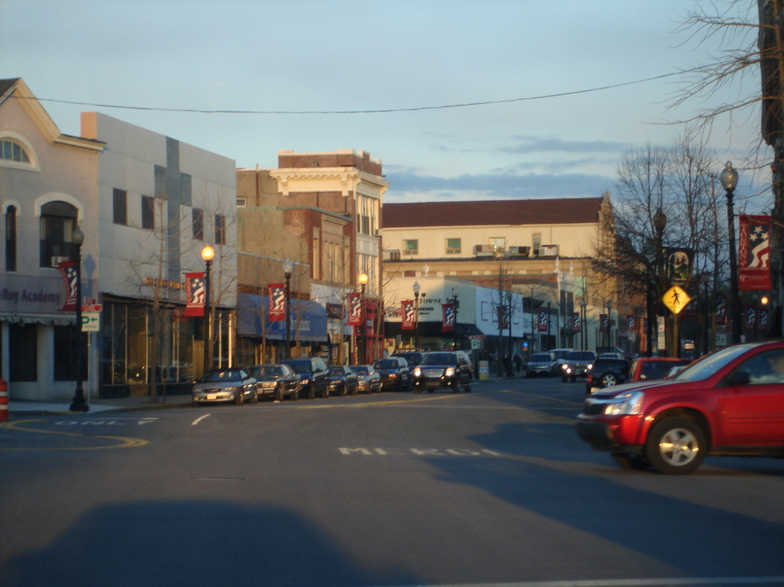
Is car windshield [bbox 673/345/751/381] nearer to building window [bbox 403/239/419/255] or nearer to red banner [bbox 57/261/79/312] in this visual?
red banner [bbox 57/261/79/312]

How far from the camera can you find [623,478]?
12734mm

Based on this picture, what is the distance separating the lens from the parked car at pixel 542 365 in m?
68.1

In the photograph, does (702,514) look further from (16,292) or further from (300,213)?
(300,213)

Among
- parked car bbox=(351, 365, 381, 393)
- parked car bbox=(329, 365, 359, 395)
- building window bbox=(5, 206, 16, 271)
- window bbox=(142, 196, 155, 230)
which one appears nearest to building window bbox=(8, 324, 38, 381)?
building window bbox=(5, 206, 16, 271)

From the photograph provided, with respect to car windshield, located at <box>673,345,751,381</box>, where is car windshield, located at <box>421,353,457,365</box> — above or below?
below

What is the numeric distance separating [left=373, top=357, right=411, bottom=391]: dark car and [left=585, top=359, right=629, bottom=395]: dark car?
1190 centimetres

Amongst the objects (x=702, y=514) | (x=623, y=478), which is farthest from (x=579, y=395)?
(x=702, y=514)

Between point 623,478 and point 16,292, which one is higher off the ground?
point 16,292

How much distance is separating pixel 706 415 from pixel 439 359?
106ft

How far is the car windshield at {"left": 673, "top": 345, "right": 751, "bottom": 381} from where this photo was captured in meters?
12.9

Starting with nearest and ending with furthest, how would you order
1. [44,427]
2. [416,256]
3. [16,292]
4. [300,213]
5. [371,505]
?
[371,505]
[44,427]
[16,292]
[300,213]
[416,256]

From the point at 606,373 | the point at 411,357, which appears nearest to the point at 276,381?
the point at 606,373

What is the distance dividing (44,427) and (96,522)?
46.4 feet

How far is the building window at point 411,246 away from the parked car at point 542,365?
141ft
